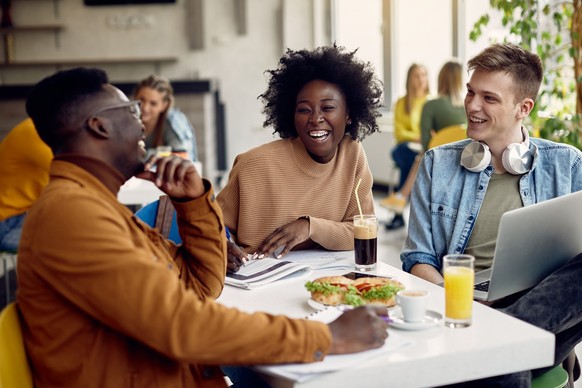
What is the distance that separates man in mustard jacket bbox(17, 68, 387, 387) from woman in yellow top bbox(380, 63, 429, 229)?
488 centimetres

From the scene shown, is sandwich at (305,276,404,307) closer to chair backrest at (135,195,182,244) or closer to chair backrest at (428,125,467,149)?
chair backrest at (135,195,182,244)

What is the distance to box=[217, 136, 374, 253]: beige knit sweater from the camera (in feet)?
7.46

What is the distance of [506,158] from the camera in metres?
2.06

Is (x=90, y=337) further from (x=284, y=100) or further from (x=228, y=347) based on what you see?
(x=284, y=100)

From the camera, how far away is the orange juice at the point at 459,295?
4.65ft

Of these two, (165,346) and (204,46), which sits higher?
(204,46)

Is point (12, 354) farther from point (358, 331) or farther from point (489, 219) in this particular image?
point (489, 219)

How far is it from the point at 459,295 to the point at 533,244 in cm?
35

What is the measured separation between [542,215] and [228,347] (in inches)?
32.3

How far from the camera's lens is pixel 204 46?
8.83m

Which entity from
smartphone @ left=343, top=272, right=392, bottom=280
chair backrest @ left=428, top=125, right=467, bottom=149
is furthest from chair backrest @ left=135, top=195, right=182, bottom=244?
chair backrest @ left=428, top=125, right=467, bottom=149

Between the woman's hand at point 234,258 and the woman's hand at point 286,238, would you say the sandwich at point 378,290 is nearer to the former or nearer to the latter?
the woman's hand at point 234,258

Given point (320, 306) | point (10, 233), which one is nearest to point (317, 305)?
point (320, 306)

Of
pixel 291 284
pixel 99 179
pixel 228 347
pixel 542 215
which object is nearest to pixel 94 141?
pixel 99 179
